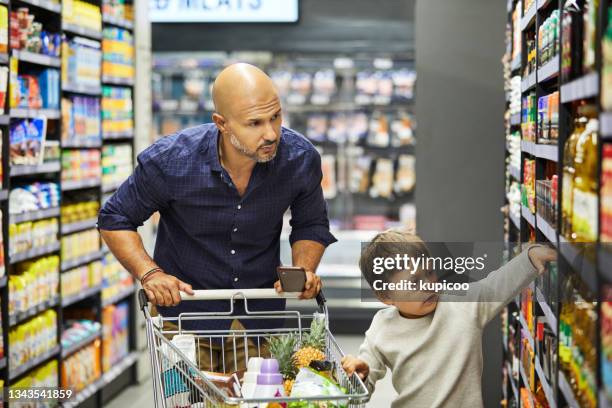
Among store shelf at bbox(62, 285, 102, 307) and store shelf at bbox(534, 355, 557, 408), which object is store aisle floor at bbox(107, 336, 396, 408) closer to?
store shelf at bbox(62, 285, 102, 307)

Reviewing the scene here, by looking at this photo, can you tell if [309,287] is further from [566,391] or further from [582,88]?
[582,88]

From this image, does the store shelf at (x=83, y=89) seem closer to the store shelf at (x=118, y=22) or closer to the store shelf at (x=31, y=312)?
the store shelf at (x=118, y=22)

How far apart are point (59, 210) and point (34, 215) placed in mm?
322

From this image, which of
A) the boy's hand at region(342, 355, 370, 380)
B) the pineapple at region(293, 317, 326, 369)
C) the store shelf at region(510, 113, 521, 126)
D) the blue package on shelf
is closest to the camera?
the boy's hand at region(342, 355, 370, 380)

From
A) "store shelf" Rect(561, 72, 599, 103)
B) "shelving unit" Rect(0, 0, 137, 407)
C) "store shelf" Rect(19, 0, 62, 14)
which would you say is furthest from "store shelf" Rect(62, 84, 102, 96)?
"store shelf" Rect(561, 72, 599, 103)

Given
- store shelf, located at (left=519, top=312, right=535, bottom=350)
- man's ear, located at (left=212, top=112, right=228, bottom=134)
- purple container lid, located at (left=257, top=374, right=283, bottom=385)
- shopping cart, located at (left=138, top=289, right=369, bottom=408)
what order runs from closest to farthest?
shopping cart, located at (left=138, top=289, right=369, bottom=408) < purple container lid, located at (left=257, top=374, right=283, bottom=385) < man's ear, located at (left=212, top=112, right=228, bottom=134) < store shelf, located at (left=519, top=312, right=535, bottom=350)

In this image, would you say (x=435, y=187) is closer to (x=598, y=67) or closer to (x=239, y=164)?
(x=239, y=164)

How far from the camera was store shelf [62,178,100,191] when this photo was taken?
5723 mm

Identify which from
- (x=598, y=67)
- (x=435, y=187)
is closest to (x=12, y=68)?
(x=435, y=187)

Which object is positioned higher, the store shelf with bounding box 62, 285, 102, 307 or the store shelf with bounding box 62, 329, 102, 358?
the store shelf with bounding box 62, 285, 102, 307

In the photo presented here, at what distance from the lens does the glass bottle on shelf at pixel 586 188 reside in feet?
6.83

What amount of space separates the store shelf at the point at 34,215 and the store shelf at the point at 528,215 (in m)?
2.53

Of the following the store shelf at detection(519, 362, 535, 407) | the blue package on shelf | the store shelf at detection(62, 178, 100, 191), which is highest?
the blue package on shelf

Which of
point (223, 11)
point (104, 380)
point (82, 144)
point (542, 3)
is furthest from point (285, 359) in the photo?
point (223, 11)
